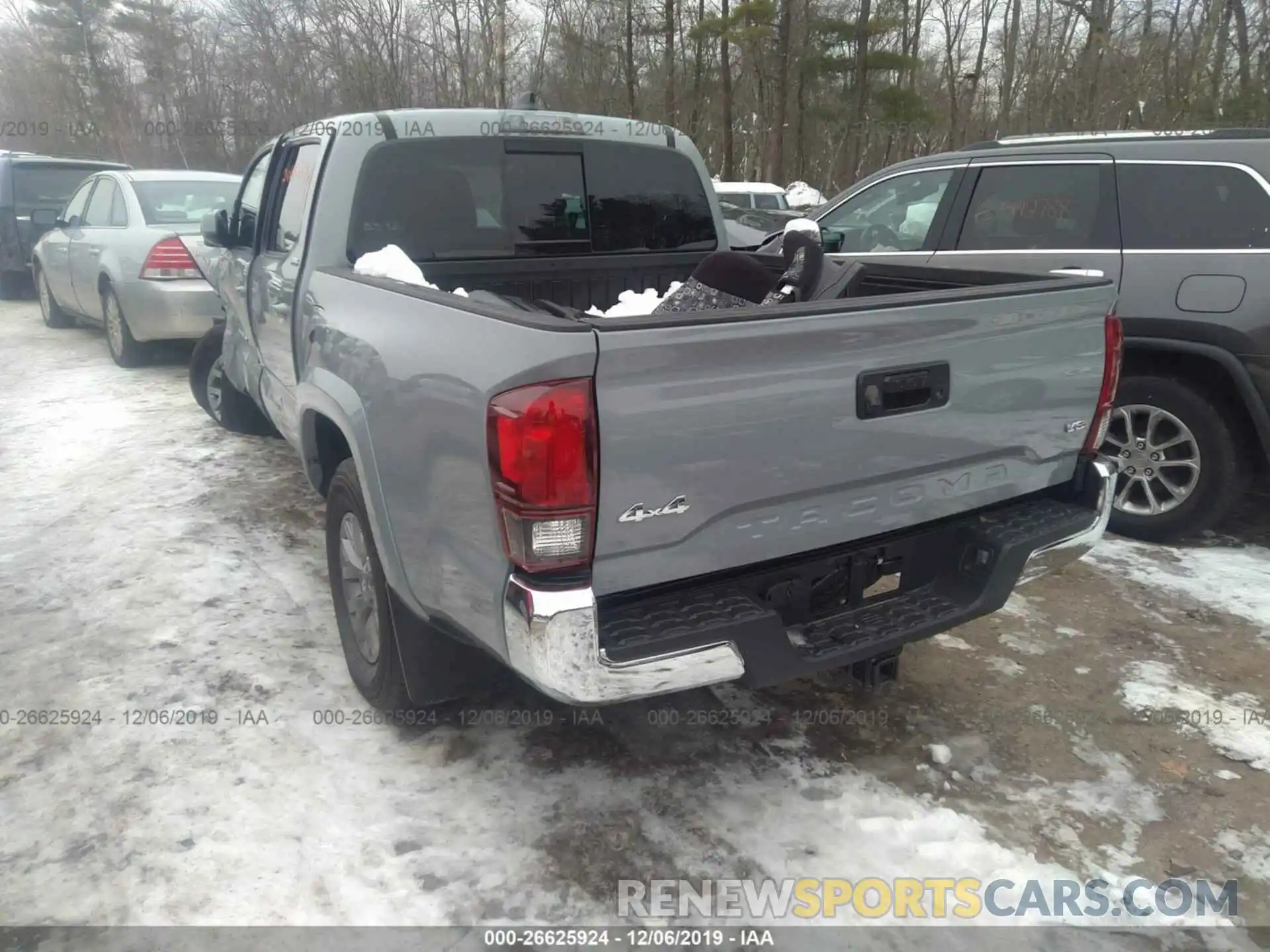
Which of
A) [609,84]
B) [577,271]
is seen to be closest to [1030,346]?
[577,271]

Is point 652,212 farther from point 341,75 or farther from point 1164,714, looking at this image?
point 341,75

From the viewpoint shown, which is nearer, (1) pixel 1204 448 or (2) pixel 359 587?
(2) pixel 359 587

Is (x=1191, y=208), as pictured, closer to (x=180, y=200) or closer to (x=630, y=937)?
(x=630, y=937)

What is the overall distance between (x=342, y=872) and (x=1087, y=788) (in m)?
2.24

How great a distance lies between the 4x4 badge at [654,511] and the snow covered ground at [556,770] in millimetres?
1026

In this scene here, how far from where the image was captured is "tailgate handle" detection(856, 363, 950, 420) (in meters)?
2.47

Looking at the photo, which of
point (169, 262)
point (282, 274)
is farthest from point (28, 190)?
point (282, 274)

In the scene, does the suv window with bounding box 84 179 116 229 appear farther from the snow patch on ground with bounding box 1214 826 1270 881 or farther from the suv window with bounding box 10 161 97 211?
the snow patch on ground with bounding box 1214 826 1270 881

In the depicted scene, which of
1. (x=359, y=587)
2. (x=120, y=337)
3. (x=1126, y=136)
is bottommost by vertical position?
(x=359, y=587)

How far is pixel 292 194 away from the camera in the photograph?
4086 millimetres

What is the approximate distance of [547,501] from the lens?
2117mm

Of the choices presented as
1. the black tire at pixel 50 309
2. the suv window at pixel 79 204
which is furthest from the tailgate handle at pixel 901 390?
the black tire at pixel 50 309

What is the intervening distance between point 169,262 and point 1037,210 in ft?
21.7

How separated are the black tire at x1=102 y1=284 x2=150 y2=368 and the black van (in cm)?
389
